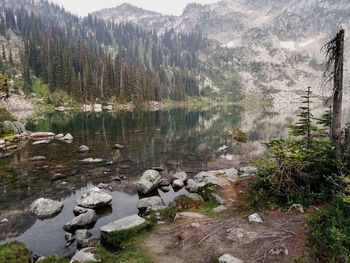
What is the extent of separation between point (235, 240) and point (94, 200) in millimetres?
12563

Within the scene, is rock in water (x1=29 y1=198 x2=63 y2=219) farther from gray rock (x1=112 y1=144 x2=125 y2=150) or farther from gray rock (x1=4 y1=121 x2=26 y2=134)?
gray rock (x1=4 y1=121 x2=26 y2=134)

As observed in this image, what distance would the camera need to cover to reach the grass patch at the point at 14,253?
14562 mm

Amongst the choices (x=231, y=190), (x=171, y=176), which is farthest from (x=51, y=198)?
(x=231, y=190)

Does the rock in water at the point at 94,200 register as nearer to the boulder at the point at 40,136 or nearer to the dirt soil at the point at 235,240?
the dirt soil at the point at 235,240

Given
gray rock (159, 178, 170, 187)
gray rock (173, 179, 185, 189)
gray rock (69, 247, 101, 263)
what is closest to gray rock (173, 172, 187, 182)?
gray rock (173, 179, 185, 189)

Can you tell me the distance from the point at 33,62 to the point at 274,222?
545 ft

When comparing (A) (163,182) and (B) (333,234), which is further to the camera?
(A) (163,182)

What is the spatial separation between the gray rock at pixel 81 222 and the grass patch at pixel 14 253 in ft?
11.7

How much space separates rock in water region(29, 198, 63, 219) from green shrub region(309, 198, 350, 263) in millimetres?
17944

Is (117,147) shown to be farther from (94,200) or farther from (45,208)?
(45,208)

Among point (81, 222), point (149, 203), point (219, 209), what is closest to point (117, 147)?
point (149, 203)

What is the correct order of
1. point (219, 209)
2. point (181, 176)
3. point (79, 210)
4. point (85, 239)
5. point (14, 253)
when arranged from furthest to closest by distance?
point (181, 176), point (79, 210), point (219, 209), point (85, 239), point (14, 253)

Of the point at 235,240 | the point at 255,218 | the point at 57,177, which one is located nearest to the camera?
the point at 235,240

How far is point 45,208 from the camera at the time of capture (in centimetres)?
2228
